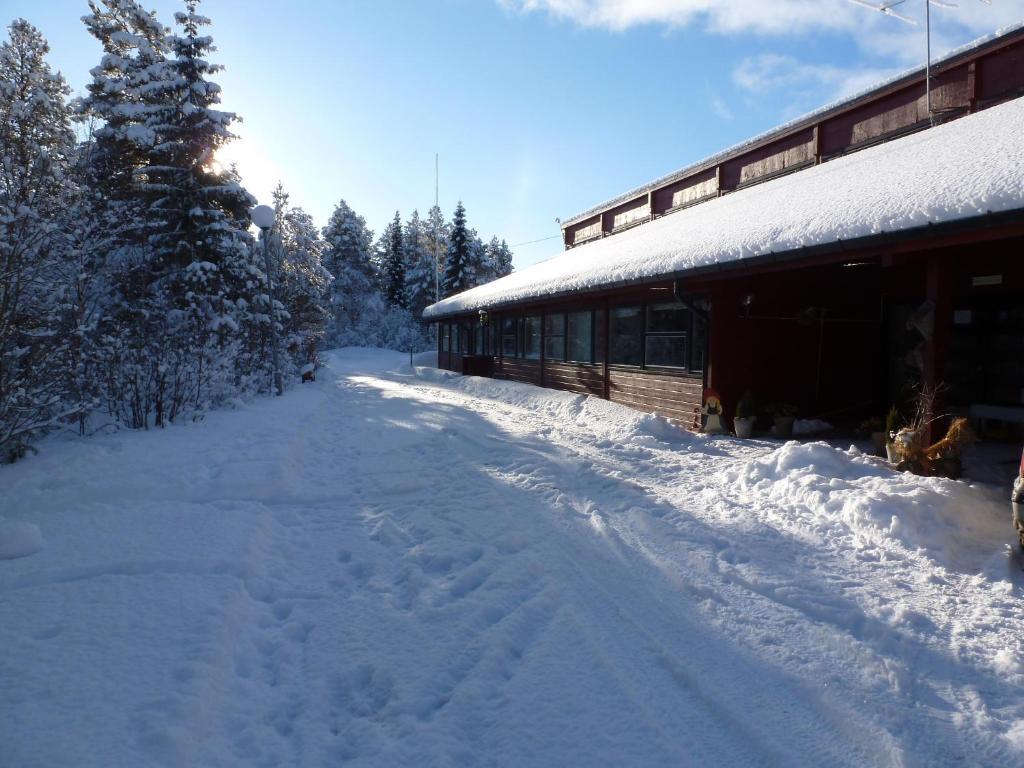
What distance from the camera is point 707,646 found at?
9.78 feet

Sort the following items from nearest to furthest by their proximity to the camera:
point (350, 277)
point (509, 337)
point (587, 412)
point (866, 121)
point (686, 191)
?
1. point (866, 121)
2. point (587, 412)
3. point (686, 191)
4. point (509, 337)
5. point (350, 277)

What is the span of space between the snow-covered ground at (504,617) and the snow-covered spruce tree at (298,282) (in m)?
12.5

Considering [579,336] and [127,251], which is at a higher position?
[127,251]

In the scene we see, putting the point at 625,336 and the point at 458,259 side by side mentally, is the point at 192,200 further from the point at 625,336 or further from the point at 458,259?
the point at 458,259

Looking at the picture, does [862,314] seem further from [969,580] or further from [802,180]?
[969,580]

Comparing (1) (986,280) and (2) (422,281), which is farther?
(2) (422,281)

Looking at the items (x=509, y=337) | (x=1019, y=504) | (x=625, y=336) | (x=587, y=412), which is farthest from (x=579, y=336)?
(x=1019, y=504)

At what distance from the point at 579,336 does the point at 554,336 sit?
4.56ft

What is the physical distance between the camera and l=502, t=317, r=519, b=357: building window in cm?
1730

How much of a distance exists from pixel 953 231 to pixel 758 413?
4.50 m

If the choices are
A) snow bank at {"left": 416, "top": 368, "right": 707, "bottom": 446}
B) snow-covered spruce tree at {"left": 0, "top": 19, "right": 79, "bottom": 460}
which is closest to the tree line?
snow-covered spruce tree at {"left": 0, "top": 19, "right": 79, "bottom": 460}

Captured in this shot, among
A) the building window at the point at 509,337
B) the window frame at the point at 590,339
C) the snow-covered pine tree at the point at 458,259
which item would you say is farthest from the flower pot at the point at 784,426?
the snow-covered pine tree at the point at 458,259

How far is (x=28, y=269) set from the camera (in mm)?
6090

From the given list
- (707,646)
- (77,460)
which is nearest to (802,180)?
(707,646)
